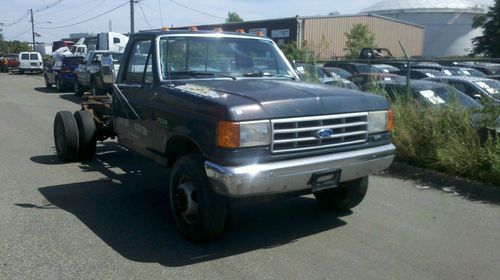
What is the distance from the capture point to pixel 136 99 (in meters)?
5.74

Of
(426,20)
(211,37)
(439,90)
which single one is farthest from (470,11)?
(211,37)

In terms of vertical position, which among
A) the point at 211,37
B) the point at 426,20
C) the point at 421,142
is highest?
the point at 426,20

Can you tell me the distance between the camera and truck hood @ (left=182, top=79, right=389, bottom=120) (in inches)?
162

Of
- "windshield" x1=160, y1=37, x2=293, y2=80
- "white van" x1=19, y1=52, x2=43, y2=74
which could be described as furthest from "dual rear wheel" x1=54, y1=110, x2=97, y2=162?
"white van" x1=19, y1=52, x2=43, y2=74

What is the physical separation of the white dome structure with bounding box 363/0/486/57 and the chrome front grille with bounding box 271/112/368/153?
79.4 meters

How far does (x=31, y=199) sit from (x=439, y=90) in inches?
297

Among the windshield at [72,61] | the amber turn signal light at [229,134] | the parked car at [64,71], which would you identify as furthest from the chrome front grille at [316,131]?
the windshield at [72,61]

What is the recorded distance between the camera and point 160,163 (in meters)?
5.34

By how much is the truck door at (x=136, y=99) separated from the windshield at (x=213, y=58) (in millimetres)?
234

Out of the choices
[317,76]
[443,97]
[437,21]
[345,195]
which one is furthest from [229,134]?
[437,21]

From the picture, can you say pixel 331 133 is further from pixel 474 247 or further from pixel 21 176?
pixel 21 176

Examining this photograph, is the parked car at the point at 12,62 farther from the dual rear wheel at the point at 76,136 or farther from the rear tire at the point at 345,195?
the rear tire at the point at 345,195

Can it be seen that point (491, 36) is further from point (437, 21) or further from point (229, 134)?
point (229, 134)

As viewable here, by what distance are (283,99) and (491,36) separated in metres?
55.4
